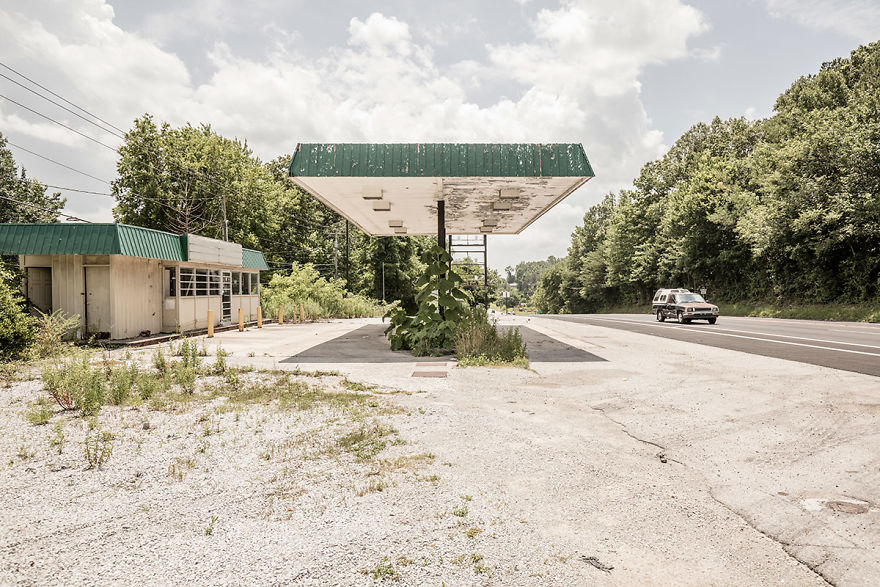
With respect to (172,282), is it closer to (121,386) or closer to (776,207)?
(121,386)

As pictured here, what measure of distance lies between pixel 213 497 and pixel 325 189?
1090 cm

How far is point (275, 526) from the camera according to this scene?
131 inches

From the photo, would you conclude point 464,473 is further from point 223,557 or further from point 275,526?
point 223,557

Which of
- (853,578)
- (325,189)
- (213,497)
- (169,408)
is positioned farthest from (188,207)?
(853,578)

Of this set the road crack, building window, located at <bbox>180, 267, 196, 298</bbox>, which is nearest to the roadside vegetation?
the road crack

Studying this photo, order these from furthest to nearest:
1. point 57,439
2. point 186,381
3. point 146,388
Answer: point 186,381, point 146,388, point 57,439

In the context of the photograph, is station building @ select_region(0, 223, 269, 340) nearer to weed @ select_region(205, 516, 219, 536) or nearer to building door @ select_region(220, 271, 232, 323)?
building door @ select_region(220, 271, 232, 323)

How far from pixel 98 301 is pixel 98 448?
41.1 ft

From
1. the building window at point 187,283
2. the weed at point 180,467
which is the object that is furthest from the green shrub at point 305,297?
the weed at point 180,467

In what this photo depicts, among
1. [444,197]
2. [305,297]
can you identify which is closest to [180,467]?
[444,197]

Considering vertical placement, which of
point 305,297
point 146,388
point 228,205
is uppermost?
point 228,205

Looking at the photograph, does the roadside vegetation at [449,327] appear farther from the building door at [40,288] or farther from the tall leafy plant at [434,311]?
the building door at [40,288]

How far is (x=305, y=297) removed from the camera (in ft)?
97.6

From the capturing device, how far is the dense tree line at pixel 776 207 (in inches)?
1004
